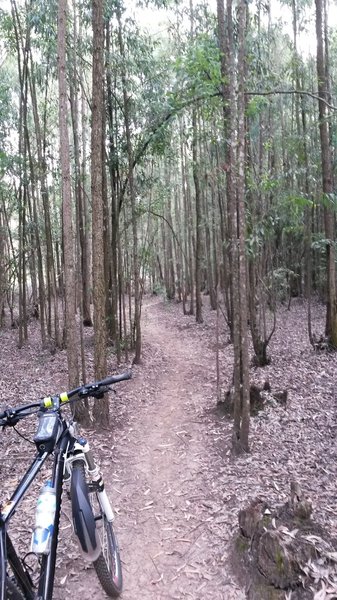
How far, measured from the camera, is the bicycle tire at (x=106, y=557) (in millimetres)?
2756

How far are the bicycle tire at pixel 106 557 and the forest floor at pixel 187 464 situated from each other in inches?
6.4

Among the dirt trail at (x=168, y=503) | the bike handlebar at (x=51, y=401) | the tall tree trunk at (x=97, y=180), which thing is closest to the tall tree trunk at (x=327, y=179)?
the dirt trail at (x=168, y=503)

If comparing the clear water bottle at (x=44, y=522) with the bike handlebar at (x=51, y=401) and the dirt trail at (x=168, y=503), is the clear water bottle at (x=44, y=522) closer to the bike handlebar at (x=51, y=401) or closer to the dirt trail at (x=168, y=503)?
the bike handlebar at (x=51, y=401)

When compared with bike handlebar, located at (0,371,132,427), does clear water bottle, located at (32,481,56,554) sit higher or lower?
lower

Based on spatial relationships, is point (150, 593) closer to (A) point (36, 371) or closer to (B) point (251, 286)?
(B) point (251, 286)

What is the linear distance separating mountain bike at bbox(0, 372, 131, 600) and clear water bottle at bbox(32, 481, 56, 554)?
51mm

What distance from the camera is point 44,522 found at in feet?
7.15

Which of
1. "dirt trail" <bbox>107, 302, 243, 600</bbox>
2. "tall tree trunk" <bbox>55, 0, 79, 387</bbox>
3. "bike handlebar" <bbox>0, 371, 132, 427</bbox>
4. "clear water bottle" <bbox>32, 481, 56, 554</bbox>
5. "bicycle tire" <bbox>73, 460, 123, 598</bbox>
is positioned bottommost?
"dirt trail" <bbox>107, 302, 243, 600</bbox>

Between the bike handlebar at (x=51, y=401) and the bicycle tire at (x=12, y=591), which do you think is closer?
the bicycle tire at (x=12, y=591)

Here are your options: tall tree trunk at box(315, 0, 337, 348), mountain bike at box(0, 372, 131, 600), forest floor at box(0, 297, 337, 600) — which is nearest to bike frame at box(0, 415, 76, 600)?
mountain bike at box(0, 372, 131, 600)

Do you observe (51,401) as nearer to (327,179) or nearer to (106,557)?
(106,557)

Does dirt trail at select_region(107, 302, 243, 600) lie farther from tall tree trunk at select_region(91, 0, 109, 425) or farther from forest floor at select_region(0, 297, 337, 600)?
tall tree trunk at select_region(91, 0, 109, 425)

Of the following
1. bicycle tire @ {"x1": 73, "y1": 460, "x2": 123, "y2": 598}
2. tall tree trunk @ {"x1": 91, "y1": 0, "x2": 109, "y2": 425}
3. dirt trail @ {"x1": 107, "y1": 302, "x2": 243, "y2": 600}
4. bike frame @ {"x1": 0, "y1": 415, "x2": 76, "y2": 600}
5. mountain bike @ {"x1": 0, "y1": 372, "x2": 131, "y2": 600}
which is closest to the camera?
bike frame @ {"x1": 0, "y1": 415, "x2": 76, "y2": 600}

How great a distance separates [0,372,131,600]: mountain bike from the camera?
211 centimetres
